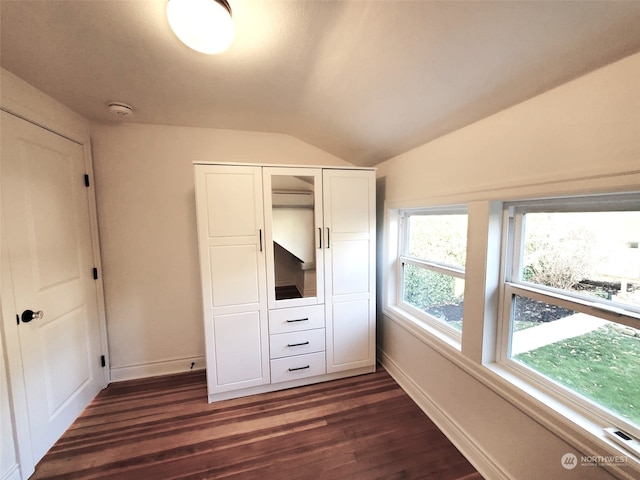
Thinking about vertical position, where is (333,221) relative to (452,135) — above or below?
below

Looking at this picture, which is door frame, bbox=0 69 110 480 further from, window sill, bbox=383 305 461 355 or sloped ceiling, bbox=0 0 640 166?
window sill, bbox=383 305 461 355

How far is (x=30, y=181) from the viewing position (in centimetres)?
154

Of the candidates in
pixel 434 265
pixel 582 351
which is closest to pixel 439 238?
pixel 434 265

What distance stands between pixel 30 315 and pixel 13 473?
84 centimetres

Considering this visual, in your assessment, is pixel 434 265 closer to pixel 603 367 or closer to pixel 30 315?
pixel 603 367

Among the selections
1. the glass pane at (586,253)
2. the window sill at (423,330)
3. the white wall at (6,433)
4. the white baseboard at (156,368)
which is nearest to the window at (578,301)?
the glass pane at (586,253)

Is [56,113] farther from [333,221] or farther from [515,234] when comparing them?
[515,234]

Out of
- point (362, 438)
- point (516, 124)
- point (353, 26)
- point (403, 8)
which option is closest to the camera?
point (403, 8)

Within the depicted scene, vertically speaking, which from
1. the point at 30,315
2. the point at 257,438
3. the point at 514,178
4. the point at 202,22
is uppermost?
the point at 202,22

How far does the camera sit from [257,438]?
66.2 inches

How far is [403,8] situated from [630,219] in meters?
1.22

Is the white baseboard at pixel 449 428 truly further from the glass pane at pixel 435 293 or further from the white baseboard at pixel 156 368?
the white baseboard at pixel 156 368

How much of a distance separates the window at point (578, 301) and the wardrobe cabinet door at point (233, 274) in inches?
66.9

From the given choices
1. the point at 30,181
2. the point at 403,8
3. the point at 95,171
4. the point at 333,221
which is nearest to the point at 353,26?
the point at 403,8
